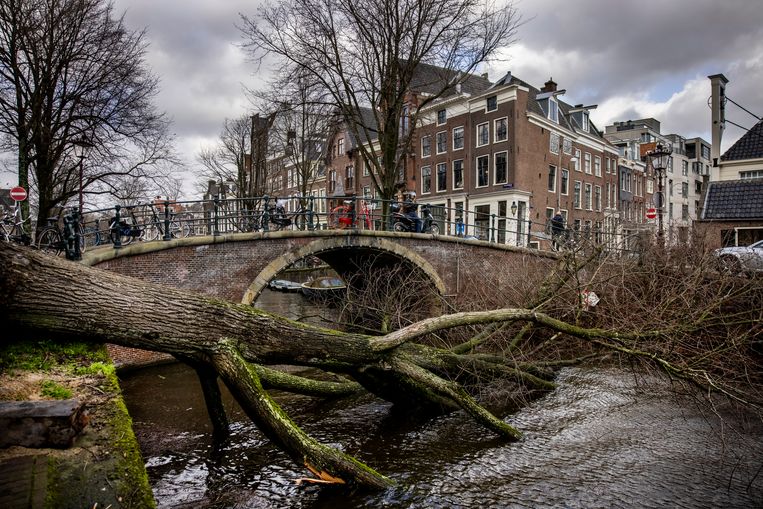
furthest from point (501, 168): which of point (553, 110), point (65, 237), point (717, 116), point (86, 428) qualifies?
point (86, 428)

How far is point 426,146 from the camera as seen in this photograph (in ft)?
109

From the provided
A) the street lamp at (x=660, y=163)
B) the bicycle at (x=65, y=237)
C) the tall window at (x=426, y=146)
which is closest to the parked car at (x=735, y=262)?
the street lamp at (x=660, y=163)

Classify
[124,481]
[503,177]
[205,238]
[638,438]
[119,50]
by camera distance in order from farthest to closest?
[503,177] < [119,50] < [205,238] < [638,438] < [124,481]

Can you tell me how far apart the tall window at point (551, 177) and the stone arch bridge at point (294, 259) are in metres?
15.2

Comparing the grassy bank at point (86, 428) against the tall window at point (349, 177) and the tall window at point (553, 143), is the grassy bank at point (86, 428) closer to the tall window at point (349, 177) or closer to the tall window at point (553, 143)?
the tall window at point (553, 143)

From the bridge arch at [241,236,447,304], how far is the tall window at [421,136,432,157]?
58.9 feet

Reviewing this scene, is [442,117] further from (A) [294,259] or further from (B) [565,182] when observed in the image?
(A) [294,259]

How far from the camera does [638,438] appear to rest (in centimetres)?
736

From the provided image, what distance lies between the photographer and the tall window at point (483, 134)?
29531mm

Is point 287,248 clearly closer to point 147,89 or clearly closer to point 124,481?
point 147,89

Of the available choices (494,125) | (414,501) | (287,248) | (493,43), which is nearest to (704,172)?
(494,125)

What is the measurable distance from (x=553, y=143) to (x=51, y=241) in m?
27.8

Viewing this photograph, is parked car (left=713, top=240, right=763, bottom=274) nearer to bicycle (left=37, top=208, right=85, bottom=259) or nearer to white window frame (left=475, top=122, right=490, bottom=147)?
bicycle (left=37, top=208, right=85, bottom=259)

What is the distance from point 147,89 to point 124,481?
16.7 metres
